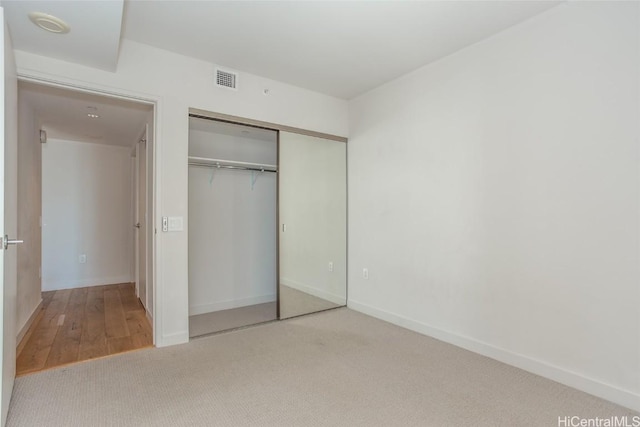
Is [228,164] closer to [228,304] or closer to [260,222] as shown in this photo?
[260,222]

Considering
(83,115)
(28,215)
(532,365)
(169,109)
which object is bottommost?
(532,365)

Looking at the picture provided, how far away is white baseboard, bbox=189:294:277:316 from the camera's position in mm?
3875

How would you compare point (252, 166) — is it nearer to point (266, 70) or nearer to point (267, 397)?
point (266, 70)

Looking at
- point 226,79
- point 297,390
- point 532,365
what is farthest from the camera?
point 226,79

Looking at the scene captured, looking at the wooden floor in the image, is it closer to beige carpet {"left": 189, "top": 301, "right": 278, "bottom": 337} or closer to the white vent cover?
beige carpet {"left": 189, "top": 301, "right": 278, "bottom": 337}

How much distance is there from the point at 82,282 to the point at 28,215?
7.05ft

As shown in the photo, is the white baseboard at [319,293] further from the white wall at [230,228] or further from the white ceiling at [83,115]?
the white ceiling at [83,115]

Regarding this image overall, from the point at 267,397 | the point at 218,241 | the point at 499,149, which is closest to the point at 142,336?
the point at 218,241

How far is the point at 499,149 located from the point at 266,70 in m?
2.22

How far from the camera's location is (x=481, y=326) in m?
2.72

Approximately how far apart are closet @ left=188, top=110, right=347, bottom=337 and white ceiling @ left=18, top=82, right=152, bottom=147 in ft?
2.53

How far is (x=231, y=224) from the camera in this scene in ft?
13.7

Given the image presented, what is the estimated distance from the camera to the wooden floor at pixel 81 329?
8.75 ft

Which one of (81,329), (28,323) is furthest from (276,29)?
(28,323)
